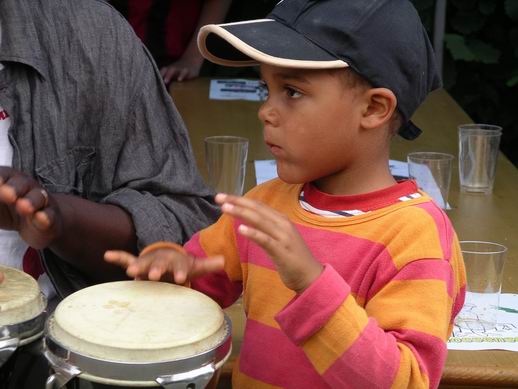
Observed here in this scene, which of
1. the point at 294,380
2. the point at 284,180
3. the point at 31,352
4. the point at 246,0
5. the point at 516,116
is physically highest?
the point at 284,180

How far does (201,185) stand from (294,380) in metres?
0.57

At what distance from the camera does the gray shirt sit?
197 centimetres

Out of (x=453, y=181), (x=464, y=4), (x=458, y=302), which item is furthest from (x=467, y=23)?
(x=458, y=302)

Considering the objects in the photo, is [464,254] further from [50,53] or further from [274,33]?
[50,53]

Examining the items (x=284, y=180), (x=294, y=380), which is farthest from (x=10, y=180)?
(x=294, y=380)

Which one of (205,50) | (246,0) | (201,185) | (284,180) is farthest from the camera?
(246,0)

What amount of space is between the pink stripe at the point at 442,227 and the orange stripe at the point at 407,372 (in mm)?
169

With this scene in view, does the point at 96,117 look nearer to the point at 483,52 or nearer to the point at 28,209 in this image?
the point at 28,209

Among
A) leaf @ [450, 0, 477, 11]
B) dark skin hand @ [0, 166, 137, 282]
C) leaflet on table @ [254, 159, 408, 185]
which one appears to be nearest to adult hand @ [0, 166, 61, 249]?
dark skin hand @ [0, 166, 137, 282]

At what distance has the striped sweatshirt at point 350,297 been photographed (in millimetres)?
1483

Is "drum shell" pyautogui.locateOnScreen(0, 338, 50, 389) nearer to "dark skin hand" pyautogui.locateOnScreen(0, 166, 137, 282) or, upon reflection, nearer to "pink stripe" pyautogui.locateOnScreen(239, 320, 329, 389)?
"dark skin hand" pyautogui.locateOnScreen(0, 166, 137, 282)

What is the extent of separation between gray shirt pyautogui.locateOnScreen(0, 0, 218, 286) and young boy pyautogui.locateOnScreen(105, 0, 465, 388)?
0.27 metres

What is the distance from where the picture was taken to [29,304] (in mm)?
1573

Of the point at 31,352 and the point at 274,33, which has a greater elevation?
the point at 274,33
